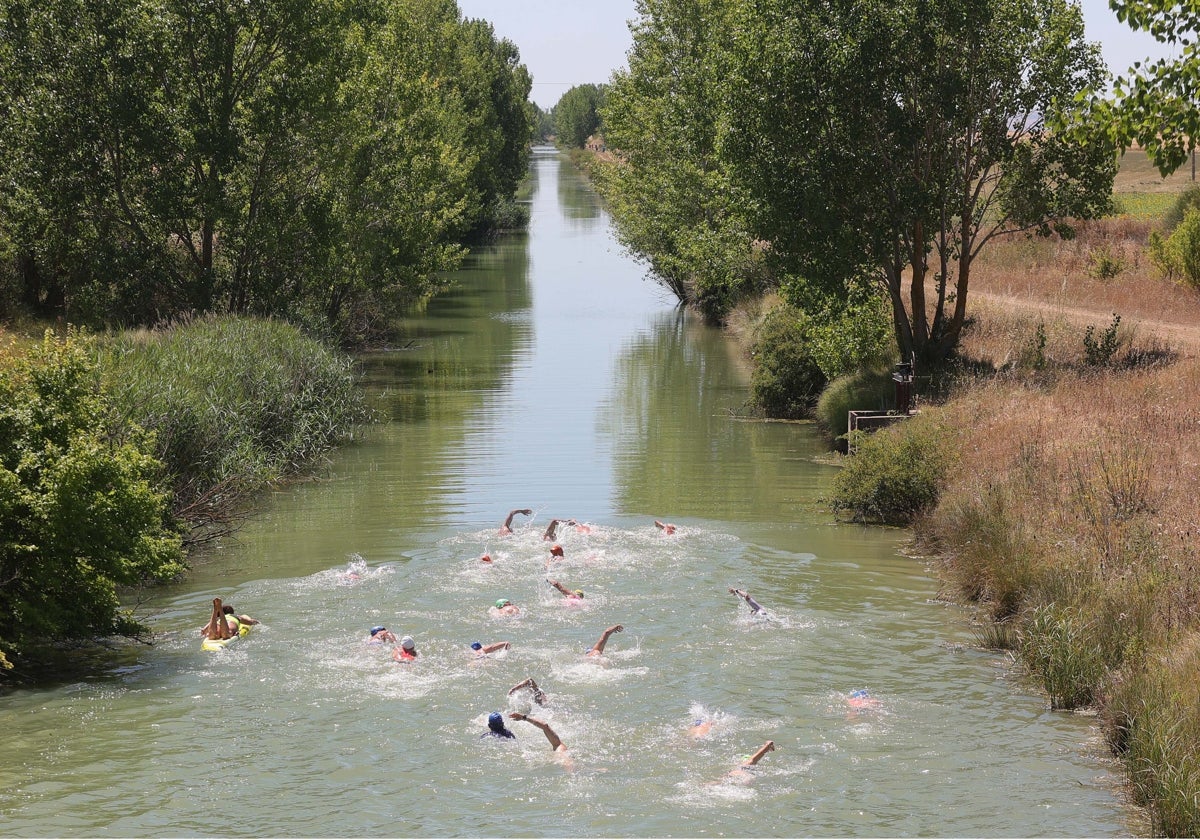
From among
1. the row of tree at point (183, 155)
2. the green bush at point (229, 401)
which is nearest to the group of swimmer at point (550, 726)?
the green bush at point (229, 401)

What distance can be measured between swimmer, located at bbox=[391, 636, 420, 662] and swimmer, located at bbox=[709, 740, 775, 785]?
5.14m

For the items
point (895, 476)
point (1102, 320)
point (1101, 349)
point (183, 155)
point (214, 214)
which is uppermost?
point (183, 155)

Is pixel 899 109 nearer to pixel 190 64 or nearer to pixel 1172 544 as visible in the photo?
pixel 1172 544

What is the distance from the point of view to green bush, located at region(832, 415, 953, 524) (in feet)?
82.5

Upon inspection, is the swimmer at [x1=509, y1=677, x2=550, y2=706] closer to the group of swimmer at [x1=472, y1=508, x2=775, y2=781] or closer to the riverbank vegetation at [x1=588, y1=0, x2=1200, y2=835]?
the group of swimmer at [x1=472, y1=508, x2=775, y2=781]

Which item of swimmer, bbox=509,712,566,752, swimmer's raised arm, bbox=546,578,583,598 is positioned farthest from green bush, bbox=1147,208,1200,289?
swimmer, bbox=509,712,566,752

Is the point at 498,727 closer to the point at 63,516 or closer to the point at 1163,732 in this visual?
the point at 63,516

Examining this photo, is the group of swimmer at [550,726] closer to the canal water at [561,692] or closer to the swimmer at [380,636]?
the canal water at [561,692]

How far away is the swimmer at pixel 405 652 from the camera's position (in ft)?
56.4

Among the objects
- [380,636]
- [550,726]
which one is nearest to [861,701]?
[550,726]

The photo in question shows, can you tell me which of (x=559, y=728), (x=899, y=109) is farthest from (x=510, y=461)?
(x=559, y=728)

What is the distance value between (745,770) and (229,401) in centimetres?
1866

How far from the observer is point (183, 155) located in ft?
127

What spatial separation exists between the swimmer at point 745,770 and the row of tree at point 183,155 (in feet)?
93.7
